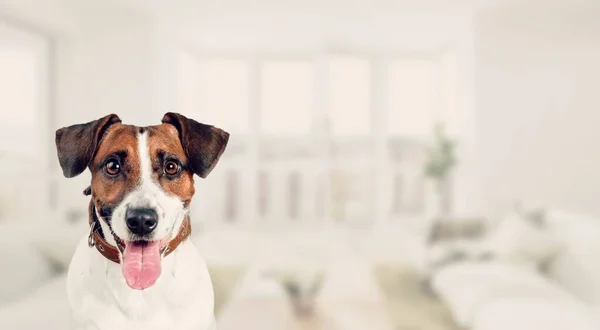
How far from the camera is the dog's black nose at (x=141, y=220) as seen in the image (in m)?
0.63

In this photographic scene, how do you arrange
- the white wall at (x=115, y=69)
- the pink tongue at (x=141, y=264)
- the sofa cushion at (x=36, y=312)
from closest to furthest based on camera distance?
the pink tongue at (x=141, y=264) → the sofa cushion at (x=36, y=312) → the white wall at (x=115, y=69)

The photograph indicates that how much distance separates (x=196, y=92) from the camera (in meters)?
5.94

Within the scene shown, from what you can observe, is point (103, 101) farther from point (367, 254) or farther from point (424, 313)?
point (367, 254)

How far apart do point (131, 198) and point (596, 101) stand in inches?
255

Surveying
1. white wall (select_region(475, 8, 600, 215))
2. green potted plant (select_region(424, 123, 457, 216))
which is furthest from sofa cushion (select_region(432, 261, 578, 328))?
green potted plant (select_region(424, 123, 457, 216))

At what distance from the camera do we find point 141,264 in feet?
2.08

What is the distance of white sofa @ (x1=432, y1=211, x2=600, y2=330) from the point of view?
2660 mm

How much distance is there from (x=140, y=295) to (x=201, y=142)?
8.7 inches

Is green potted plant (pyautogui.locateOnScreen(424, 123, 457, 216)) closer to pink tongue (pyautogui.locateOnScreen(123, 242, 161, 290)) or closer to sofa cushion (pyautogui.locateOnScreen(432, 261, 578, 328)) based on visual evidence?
sofa cushion (pyautogui.locateOnScreen(432, 261, 578, 328))

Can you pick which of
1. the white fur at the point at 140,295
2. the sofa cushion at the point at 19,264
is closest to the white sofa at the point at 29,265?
the sofa cushion at the point at 19,264

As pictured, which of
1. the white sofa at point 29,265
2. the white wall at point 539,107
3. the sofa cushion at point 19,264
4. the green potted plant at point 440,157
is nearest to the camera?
the white sofa at point 29,265

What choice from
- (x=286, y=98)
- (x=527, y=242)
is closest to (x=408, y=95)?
(x=286, y=98)

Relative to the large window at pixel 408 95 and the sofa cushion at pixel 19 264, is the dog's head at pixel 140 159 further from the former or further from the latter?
the large window at pixel 408 95

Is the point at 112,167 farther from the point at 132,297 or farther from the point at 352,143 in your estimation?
the point at 352,143
